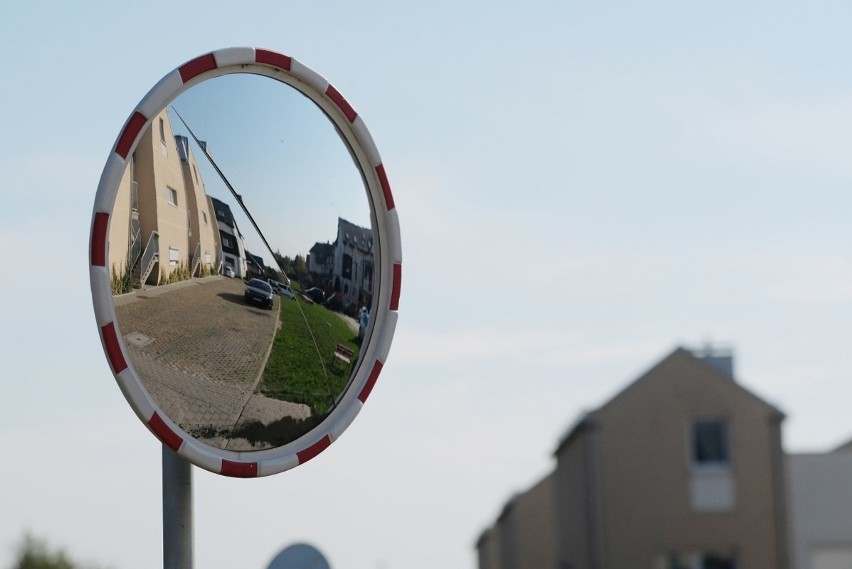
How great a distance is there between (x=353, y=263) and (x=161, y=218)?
1.57ft

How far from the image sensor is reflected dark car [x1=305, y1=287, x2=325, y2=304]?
2.63 m

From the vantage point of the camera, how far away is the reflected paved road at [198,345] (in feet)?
7.70

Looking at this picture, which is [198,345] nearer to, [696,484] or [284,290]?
[284,290]

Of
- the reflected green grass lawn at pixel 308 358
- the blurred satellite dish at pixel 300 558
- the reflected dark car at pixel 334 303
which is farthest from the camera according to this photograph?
the blurred satellite dish at pixel 300 558

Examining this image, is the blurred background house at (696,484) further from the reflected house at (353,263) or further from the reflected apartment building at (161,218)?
the reflected apartment building at (161,218)

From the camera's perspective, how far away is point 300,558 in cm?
304

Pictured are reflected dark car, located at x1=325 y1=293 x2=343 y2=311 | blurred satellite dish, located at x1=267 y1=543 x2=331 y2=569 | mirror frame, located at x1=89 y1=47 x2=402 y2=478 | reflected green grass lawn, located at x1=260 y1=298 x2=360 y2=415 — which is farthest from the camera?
blurred satellite dish, located at x1=267 y1=543 x2=331 y2=569

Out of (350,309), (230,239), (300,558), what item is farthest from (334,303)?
(300,558)

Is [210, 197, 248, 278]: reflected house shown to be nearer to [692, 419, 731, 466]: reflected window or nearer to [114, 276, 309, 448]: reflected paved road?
[114, 276, 309, 448]: reflected paved road

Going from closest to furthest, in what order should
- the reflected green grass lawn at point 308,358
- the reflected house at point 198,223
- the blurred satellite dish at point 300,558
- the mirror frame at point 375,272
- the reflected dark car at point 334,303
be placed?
the mirror frame at point 375,272 → the reflected house at point 198,223 → the reflected green grass lawn at point 308,358 → the reflected dark car at point 334,303 → the blurred satellite dish at point 300,558

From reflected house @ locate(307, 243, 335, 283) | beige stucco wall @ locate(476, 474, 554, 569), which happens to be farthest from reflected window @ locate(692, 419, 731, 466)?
reflected house @ locate(307, 243, 335, 283)

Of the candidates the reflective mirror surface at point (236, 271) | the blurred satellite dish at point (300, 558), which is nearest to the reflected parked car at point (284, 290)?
the reflective mirror surface at point (236, 271)

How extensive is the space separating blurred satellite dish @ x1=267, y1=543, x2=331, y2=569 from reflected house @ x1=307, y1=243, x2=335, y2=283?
735 millimetres

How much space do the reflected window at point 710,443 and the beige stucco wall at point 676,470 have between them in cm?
15
